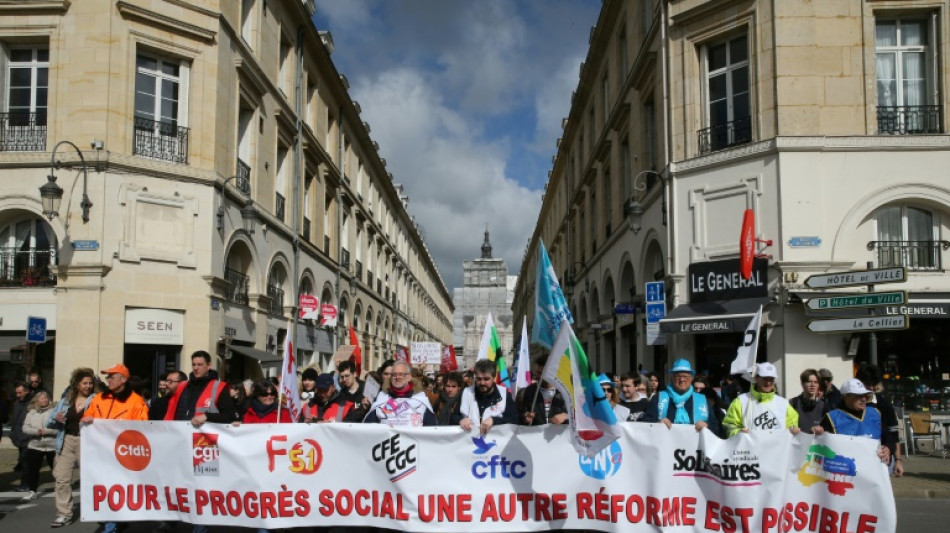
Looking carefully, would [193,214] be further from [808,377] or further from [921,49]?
[921,49]

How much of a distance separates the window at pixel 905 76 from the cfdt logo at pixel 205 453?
14404 millimetres

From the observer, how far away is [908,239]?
1633cm

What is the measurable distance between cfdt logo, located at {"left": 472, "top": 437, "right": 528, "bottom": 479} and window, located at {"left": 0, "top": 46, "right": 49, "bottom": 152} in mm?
14918

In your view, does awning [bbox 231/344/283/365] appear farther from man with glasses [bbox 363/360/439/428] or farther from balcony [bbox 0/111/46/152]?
man with glasses [bbox 363/360/439/428]

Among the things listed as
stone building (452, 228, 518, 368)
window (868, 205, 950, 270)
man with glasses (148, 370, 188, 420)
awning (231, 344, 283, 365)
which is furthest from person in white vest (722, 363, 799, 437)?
stone building (452, 228, 518, 368)

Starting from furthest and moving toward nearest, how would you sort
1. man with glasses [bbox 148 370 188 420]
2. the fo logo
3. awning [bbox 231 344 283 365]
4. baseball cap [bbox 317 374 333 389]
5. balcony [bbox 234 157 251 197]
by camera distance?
balcony [bbox 234 157 251 197] < awning [bbox 231 344 283 365] < man with glasses [bbox 148 370 188 420] < baseball cap [bbox 317 374 333 389] < the fo logo

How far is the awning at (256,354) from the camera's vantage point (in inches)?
816

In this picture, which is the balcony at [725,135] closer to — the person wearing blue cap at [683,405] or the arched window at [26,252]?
the person wearing blue cap at [683,405]

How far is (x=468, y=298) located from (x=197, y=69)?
71735 millimetres

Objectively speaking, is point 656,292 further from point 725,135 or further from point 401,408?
point 401,408

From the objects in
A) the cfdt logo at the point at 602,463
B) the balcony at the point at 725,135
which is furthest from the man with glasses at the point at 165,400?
the balcony at the point at 725,135

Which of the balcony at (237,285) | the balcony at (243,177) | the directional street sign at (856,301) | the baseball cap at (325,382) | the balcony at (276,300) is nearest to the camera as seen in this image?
the baseball cap at (325,382)

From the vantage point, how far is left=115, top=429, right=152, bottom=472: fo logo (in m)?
7.93

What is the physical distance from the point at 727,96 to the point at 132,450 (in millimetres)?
14425
